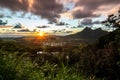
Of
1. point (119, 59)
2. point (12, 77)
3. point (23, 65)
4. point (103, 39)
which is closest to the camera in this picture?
point (12, 77)

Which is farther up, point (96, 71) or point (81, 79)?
point (81, 79)

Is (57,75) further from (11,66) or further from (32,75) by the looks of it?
(11,66)

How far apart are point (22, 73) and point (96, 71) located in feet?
51.9

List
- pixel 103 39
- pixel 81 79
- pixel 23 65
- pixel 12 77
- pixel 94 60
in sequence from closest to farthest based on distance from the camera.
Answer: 1. pixel 12 77
2. pixel 23 65
3. pixel 81 79
4. pixel 94 60
5. pixel 103 39

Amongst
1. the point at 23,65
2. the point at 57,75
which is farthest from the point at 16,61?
the point at 57,75

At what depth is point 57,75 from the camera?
354 inches

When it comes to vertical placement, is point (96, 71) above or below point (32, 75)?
below

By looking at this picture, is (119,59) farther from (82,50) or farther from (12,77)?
(12,77)

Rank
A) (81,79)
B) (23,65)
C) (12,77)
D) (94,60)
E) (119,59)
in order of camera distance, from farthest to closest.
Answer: (94,60), (119,59), (81,79), (23,65), (12,77)

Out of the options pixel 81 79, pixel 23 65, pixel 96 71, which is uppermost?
pixel 23 65

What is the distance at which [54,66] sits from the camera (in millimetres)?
9719

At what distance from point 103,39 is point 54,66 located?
2158cm

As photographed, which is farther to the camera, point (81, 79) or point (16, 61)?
point (81, 79)

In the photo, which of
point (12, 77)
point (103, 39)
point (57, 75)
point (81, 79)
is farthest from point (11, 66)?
point (103, 39)
